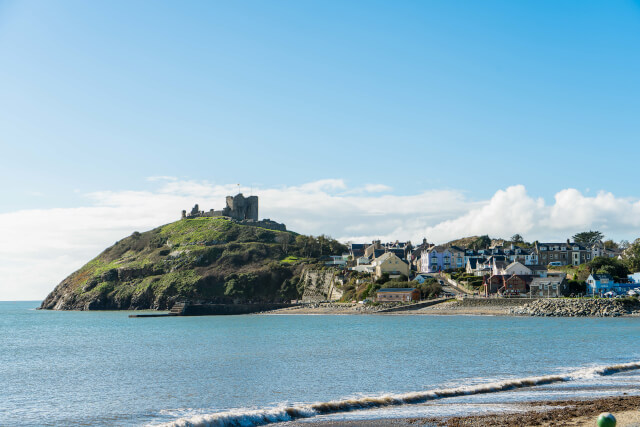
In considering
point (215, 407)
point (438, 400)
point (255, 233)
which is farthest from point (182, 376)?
point (255, 233)

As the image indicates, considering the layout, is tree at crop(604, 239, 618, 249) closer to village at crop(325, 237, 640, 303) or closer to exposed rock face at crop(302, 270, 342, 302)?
village at crop(325, 237, 640, 303)

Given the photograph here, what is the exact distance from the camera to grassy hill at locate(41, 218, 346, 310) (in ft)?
486

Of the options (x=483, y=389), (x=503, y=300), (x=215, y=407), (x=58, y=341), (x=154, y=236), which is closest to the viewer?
(x=215, y=407)

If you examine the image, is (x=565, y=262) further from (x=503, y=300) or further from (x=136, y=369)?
(x=136, y=369)

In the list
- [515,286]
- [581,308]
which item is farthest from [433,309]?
[581,308]

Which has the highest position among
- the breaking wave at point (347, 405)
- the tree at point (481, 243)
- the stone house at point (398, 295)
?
the tree at point (481, 243)

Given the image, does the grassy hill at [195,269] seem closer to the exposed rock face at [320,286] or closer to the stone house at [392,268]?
the exposed rock face at [320,286]

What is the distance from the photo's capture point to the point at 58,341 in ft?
228

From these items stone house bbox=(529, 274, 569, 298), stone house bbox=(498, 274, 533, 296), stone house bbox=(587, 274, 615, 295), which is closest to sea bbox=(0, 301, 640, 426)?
stone house bbox=(529, 274, 569, 298)

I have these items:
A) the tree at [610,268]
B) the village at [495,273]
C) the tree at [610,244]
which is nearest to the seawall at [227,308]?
the village at [495,273]

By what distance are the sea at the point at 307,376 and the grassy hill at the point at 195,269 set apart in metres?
83.3

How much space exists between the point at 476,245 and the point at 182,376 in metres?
156

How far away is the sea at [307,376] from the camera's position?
84.6 ft

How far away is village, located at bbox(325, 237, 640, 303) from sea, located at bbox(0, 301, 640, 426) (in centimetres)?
4329
